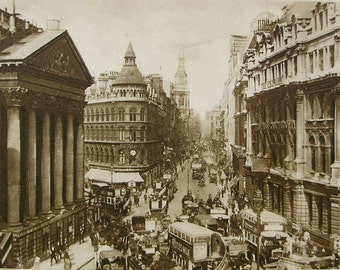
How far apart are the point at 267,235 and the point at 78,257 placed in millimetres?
9363

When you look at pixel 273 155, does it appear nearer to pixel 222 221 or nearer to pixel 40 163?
pixel 222 221

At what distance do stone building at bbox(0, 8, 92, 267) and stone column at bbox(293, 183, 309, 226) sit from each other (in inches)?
491

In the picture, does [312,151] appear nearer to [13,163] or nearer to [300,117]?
[300,117]

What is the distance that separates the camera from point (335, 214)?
804 inches

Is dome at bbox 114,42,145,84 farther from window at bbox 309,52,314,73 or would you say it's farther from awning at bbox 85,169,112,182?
window at bbox 309,52,314,73

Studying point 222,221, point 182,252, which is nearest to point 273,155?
point 222,221

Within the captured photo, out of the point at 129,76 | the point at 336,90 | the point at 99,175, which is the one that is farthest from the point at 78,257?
the point at 129,76

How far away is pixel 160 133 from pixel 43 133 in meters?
28.7

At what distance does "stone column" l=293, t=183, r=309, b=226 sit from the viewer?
23391 mm

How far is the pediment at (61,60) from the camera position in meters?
21.3

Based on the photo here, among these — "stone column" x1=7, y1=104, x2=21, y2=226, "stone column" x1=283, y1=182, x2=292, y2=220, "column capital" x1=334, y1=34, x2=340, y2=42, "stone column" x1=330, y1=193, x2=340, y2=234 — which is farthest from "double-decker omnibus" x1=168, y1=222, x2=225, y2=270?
"column capital" x1=334, y1=34, x2=340, y2=42

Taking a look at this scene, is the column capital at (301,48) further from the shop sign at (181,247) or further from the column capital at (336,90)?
the shop sign at (181,247)

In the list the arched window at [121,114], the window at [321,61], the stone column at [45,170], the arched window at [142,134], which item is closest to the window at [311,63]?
the window at [321,61]

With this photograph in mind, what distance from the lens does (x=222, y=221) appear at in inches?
987
